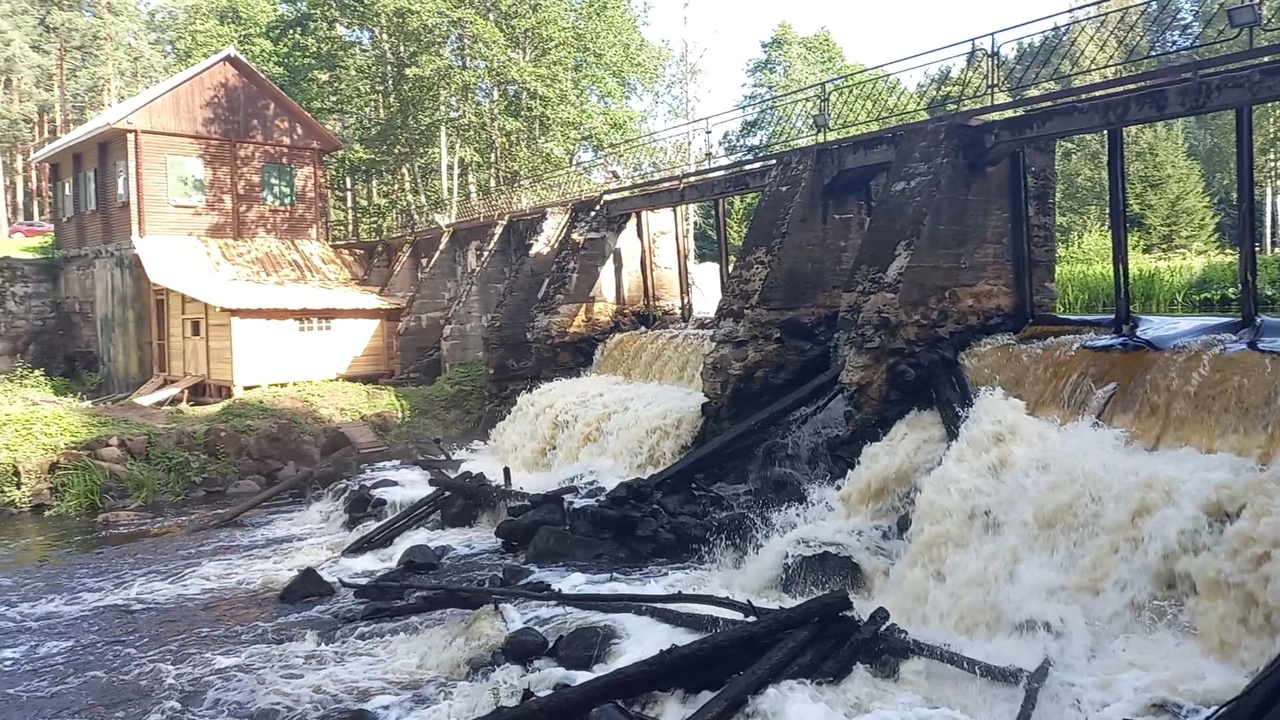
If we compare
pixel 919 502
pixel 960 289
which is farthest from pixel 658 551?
pixel 960 289

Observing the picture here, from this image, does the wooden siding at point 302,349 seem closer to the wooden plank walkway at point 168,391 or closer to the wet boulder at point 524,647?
the wooden plank walkway at point 168,391

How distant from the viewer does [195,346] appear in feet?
Answer: 70.8

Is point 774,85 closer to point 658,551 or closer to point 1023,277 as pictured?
point 1023,277

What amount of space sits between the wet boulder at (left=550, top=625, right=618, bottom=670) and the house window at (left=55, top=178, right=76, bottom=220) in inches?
957

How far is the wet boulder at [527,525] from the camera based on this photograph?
11.3 metres

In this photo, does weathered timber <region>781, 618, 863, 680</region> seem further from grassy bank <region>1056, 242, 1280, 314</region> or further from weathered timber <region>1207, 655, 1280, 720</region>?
grassy bank <region>1056, 242, 1280, 314</region>

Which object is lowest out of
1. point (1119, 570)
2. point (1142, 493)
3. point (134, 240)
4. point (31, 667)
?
point (31, 667)

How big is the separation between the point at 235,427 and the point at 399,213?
17454 mm

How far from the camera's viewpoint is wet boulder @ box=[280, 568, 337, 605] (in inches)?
399

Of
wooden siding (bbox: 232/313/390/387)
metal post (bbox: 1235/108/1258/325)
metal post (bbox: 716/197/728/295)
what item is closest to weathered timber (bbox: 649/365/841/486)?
metal post (bbox: 1235/108/1258/325)

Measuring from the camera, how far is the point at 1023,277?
472 inches

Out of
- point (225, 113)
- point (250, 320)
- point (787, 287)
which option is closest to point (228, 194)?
point (225, 113)

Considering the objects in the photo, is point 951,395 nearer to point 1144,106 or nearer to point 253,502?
point 1144,106

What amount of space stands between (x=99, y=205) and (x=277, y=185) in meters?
4.47
